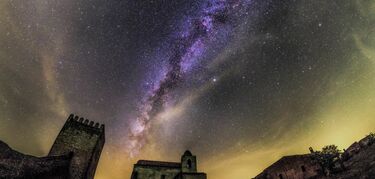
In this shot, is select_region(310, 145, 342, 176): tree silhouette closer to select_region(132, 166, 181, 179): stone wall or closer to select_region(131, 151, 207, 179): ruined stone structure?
select_region(131, 151, 207, 179): ruined stone structure

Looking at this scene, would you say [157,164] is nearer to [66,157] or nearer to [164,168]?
[164,168]

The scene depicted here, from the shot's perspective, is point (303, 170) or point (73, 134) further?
point (303, 170)

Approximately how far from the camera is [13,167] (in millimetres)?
14938

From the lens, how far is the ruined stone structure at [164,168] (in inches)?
1276

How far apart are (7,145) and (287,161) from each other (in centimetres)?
3388

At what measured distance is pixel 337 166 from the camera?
28.1 m

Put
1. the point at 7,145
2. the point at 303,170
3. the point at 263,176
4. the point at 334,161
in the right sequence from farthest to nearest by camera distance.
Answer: the point at 263,176, the point at 303,170, the point at 334,161, the point at 7,145

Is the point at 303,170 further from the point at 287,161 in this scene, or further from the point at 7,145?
the point at 7,145

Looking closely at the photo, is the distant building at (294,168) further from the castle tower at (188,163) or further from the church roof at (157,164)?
the church roof at (157,164)

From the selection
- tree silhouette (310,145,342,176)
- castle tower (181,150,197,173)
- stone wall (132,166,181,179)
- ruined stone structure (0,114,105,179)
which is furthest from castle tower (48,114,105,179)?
tree silhouette (310,145,342,176)

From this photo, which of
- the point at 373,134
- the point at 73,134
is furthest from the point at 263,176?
the point at 73,134

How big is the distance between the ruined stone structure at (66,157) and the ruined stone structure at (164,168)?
246 inches

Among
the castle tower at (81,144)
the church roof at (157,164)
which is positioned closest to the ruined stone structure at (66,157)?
the castle tower at (81,144)

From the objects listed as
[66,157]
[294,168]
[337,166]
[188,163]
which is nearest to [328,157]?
Result: [337,166]
